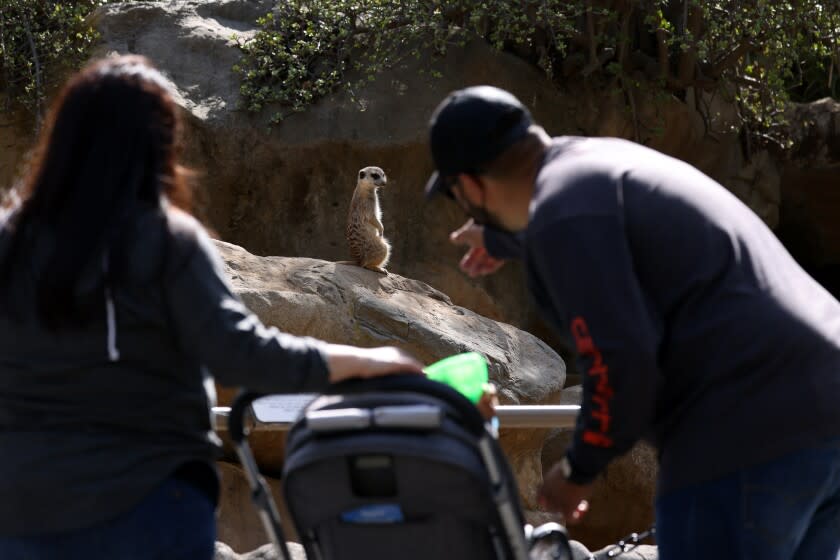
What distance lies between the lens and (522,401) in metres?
6.59

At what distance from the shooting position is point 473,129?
2.03 m

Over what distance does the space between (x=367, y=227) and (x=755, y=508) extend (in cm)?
660

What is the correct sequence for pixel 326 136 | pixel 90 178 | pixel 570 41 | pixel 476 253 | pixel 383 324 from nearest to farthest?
pixel 90 178 → pixel 476 253 → pixel 383 324 → pixel 326 136 → pixel 570 41

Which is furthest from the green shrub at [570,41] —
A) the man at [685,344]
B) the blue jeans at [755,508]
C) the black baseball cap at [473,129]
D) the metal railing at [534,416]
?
the blue jeans at [755,508]

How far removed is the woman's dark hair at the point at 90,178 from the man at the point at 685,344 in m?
0.53

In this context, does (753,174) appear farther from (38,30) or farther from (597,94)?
(38,30)

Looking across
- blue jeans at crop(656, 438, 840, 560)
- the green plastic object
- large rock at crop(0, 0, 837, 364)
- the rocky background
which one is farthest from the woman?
large rock at crop(0, 0, 837, 364)

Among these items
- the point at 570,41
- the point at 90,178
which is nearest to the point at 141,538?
the point at 90,178

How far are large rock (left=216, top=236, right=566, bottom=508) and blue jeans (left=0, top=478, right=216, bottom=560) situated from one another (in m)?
4.26

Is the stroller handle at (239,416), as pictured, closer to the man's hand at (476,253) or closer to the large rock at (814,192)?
the man's hand at (476,253)

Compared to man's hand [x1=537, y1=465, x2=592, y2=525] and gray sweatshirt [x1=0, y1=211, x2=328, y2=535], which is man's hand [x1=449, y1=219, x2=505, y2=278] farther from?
gray sweatshirt [x1=0, y1=211, x2=328, y2=535]

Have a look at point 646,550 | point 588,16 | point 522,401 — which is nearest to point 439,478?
point 646,550

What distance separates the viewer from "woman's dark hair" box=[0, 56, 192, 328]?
1.76 metres

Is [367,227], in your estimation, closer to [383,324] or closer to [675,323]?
[383,324]
